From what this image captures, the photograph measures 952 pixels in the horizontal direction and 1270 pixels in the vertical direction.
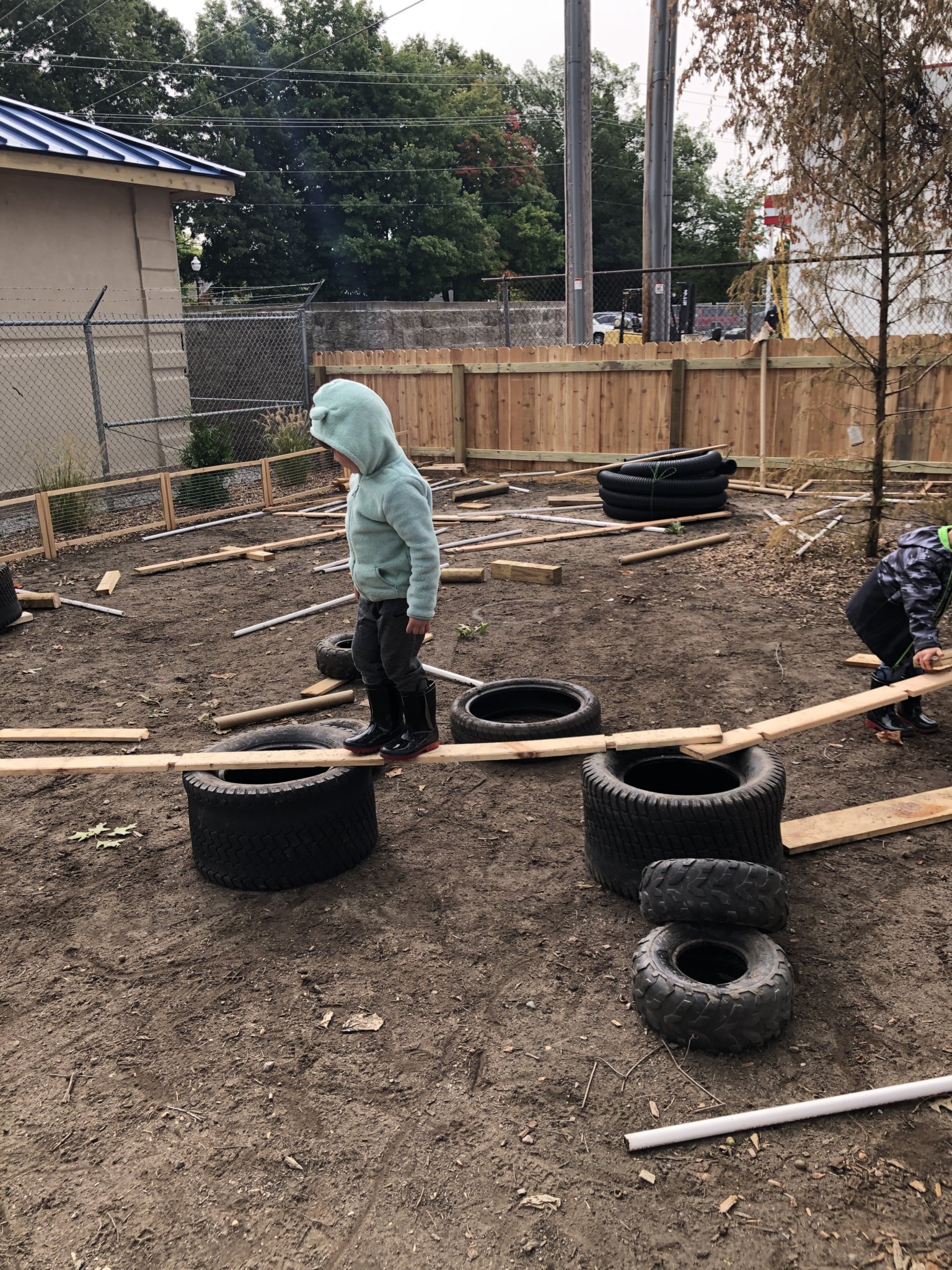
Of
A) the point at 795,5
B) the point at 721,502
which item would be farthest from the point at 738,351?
the point at 795,5

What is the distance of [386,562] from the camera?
402 centimetres

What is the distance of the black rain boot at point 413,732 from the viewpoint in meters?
4.18

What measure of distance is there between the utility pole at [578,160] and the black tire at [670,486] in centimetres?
632

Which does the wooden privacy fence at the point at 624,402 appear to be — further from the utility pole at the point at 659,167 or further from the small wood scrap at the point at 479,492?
the utility pole at the point at 659,167

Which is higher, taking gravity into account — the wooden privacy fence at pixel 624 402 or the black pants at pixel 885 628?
the wooden privacy fence at pixel 624 402

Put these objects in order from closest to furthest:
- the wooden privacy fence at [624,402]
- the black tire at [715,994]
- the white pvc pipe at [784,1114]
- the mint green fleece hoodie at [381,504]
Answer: the white pvc pipe at [784,1114] → the black tire at [715,994] → the mint green fleece hoodie at [381,504] → the wooden privacy fence at [624,402]

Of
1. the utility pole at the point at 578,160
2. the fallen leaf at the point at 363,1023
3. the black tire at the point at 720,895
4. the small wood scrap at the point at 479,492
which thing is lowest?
the fallen leaf at the point at 363,1023

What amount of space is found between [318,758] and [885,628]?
3.35 m

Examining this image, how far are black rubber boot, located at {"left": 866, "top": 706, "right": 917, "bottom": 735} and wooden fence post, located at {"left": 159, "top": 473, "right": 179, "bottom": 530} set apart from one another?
9418 mm

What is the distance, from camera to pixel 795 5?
44.4 ft

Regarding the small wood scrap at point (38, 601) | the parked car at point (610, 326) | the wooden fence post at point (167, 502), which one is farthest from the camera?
the parked car at point (610, 326)

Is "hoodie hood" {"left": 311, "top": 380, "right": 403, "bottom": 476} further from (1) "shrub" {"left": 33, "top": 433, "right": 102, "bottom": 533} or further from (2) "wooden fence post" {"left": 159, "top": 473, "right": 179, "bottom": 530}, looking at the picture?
(2) "wooden fence post" {"left": 159, "top": 473, "right": 179, "bottom": 530}

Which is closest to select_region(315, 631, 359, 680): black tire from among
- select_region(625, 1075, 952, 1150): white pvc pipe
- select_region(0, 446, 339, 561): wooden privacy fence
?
select_region(625, 1075, 952, 1150): white pvc pipe

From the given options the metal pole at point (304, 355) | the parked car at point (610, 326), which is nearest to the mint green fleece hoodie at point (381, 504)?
the metal pole at point (304, 355)
